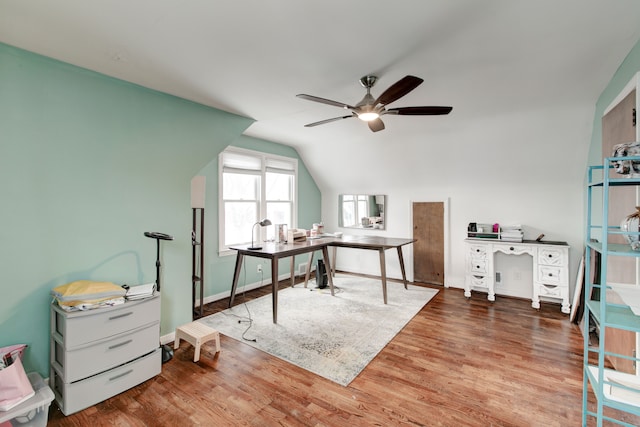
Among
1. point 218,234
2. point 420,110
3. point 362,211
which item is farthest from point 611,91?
point 218,234

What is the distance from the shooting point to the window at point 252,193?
433 cm

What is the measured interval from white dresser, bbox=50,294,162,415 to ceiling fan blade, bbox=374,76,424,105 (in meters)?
2.42

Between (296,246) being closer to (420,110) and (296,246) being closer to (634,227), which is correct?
(420,110)

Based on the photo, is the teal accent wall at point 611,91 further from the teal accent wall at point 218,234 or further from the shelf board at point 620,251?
the teal accent wall at point 218,234

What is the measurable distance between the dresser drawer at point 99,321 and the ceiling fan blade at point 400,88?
243 cm

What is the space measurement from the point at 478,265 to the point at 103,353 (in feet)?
14.6

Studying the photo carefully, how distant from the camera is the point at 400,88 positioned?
208cm

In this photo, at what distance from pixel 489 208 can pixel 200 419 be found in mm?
4501

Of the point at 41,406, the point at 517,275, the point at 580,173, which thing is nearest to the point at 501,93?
the point at 580,173

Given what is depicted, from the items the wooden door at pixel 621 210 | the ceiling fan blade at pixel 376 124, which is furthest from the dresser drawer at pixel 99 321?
the wooden door at pixel 621 210

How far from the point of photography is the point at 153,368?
2.37 m

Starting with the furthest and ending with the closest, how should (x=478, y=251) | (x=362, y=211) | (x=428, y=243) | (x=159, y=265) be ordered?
(x=362, y=211), (x=428, y=243), (x=478, y=251), (x=159, y=265)

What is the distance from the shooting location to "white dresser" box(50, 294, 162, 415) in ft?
6.48

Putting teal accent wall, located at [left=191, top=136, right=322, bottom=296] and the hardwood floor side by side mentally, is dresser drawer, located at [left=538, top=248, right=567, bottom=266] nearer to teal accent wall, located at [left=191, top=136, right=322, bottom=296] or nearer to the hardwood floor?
the hardwood floor
